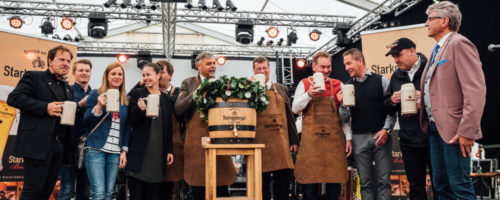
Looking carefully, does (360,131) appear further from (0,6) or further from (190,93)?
(0,6)

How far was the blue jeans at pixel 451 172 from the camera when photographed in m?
2.39

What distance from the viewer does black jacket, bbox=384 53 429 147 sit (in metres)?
3.17

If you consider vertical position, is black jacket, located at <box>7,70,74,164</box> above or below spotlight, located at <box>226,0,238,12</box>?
below

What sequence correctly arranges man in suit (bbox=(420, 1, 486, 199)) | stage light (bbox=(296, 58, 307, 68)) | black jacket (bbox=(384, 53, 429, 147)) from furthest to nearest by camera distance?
stage light (bbox=(296, 58, 307, 68)) → black jacket (bbox=(384, 53, 429, 147)) → man in suit (bbox=(420, 1, 486, 199))

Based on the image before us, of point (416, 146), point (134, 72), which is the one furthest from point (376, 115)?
point (134, 72)

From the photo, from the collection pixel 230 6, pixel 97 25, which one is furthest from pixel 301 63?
pixel 97 25

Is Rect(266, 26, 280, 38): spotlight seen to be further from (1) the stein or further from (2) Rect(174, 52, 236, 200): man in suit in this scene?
(1) the stein

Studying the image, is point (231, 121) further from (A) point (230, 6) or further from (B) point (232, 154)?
(A) point (230, 6)

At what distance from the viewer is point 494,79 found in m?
7.01

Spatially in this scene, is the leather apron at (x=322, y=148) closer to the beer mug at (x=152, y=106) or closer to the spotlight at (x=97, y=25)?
the beer mug at (x=152, y=106)

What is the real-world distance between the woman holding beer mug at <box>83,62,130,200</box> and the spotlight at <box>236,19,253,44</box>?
26.7 ft

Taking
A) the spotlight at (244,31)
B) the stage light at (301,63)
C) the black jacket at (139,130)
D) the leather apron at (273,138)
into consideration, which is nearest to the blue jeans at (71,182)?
the black jacket at (139,130)

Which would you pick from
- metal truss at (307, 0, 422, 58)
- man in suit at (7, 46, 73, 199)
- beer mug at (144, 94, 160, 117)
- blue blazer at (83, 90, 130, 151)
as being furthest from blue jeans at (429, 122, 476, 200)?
metal truss at (307, 0, 422, 58)

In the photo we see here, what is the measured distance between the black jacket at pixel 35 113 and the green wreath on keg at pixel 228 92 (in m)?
1.03
